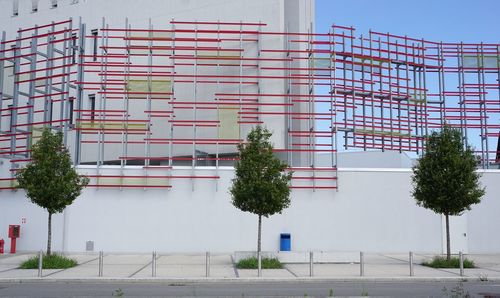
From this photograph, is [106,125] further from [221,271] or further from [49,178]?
[221,271]

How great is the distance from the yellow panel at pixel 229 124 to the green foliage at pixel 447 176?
10220 mm

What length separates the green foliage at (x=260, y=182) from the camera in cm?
2208

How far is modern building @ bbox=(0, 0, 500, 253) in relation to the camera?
92.7 feet

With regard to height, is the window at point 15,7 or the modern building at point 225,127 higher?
the window at point 15,7

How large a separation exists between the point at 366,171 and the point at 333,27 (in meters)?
8.43

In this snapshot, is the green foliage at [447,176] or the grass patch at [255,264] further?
the green foliage at [447,176]

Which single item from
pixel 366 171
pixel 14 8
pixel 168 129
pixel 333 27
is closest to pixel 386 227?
pixel 366 171

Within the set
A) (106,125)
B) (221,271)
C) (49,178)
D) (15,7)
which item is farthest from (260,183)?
(15,7)

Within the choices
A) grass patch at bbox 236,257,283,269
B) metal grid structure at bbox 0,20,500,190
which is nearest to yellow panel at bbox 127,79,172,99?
metal grid structure at bbox 0,20,500,190

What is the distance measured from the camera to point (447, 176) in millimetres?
22719

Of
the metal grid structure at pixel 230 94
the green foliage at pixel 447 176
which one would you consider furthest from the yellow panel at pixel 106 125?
the green foliage at pixel 447 176

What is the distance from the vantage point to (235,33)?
31266 millimetres

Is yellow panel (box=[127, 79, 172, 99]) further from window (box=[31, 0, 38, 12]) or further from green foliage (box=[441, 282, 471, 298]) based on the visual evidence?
green foliage (box=[441, 282, 471, 298])

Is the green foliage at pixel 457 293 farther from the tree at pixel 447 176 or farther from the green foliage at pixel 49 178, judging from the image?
the green foliage at pixel 49 178
